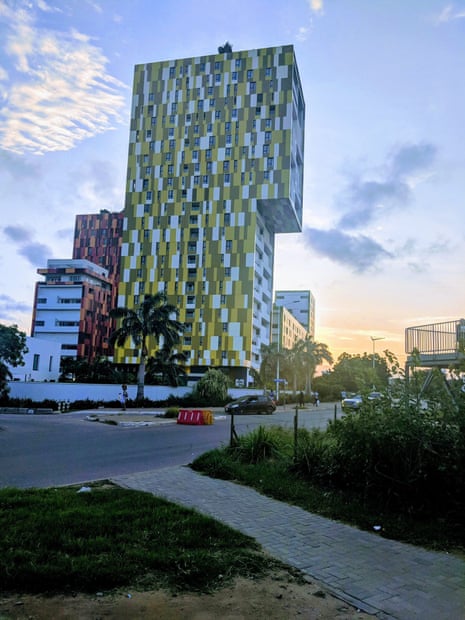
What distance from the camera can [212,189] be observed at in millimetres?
74688

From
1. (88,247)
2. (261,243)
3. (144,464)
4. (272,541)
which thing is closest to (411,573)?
(272,541)

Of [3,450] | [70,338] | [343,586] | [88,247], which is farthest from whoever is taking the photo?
[88,247]

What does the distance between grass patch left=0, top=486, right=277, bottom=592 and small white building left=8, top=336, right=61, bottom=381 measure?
57.4 metres

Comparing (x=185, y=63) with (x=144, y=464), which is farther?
(x=185, y=63)

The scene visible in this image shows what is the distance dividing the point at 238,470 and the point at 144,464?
317 cm

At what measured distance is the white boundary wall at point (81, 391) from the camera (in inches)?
1686

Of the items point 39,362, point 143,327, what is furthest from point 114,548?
point 39,362

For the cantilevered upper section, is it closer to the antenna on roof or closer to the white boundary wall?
the antenna on roof

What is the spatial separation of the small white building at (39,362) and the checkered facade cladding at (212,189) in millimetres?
9318

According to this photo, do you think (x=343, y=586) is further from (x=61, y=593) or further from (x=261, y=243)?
(x=261, y=243)

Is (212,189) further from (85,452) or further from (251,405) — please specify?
(85,452)

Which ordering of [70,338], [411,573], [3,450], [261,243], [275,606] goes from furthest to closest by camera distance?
[70,338]
[261,243]
[3,450]
[411,573]
[275,606]

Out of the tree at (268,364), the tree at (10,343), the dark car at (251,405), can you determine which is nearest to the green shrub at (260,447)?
the dark car at (251,405)

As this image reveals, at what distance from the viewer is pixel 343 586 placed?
14.3ft
